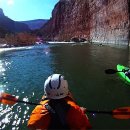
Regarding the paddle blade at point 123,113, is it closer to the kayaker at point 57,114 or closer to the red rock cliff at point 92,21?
the kayaker at point 57,114

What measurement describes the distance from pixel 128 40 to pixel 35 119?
173 ft

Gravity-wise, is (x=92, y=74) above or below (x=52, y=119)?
below

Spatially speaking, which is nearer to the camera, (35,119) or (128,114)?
(35,119)

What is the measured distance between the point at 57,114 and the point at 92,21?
86.5m

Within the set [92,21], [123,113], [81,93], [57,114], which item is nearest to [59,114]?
[57,114]

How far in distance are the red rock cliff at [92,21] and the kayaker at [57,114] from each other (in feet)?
174

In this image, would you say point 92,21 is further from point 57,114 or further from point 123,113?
point 57,114

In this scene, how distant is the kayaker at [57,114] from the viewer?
5.44 m

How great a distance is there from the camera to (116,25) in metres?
65.2

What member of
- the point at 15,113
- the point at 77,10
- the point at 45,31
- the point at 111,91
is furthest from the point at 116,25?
the point at 45,31

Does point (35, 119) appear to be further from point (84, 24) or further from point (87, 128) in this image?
point (84, 24)

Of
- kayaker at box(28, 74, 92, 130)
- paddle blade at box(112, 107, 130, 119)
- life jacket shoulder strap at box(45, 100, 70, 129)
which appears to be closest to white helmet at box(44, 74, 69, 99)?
kayaker at box(28, 74, 92, 130)

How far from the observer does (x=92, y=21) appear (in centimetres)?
9025

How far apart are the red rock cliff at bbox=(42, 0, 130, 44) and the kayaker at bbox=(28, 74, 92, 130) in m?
53.1
